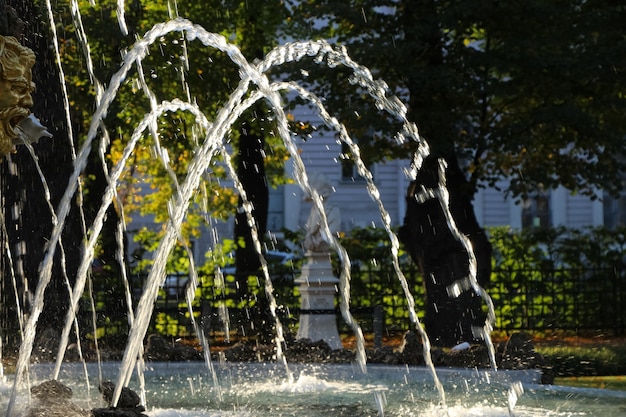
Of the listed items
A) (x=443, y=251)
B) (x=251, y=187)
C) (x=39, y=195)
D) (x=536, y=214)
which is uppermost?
(x=536, y=214)

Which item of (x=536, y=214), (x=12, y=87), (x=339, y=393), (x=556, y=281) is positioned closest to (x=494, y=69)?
(x=556, y=281)

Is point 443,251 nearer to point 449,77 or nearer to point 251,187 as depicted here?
point 449,77

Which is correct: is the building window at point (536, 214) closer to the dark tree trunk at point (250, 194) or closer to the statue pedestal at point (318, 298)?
the dark tree trunk at point (250, 194)

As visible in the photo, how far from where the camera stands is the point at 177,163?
25188 millimetres

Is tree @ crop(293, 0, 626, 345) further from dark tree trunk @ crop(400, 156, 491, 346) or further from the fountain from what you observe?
the fountain

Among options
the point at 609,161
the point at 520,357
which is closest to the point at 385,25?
the point at 609,161

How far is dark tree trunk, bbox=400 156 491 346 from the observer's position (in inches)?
616

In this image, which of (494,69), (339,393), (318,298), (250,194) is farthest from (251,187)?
(339,393)

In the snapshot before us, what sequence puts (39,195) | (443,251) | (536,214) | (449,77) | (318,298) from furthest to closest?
(536,214) < (443,251) < (449,77) < (318,298) < (39,195)

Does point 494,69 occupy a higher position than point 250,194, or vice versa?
point 494,69

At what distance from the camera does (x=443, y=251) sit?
15.9 m

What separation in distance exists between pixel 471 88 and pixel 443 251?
91.6 inches

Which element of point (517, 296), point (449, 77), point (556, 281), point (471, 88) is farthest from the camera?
point (517, 296)

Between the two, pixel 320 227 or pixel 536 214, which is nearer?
pixel 320 227
